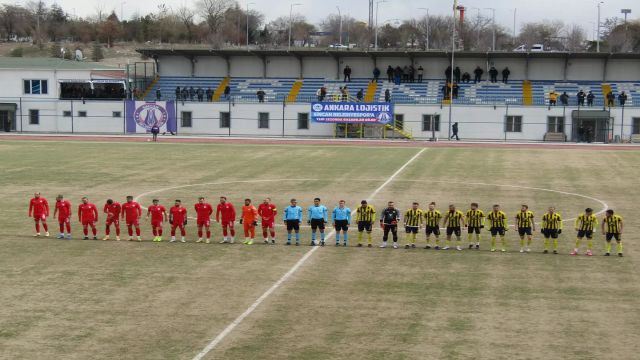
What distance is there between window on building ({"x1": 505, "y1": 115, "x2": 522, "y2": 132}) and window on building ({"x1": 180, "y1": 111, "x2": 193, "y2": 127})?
94.6ft

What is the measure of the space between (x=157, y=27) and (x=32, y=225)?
144m

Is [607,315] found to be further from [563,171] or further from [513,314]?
[563,171]

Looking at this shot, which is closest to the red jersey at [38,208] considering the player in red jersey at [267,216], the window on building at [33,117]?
the player in red jersey at [267,216]

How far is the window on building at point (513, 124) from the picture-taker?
75562mm

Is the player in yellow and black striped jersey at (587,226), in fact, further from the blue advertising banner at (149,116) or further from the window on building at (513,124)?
the blue advertising banner at (149,116)

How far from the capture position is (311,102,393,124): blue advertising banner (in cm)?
7506

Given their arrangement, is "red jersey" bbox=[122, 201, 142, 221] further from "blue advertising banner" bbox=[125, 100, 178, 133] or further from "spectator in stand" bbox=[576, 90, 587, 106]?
"spectator in stand" bbox=[576, 90, 587, 106]

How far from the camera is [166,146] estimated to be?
63.1 meters

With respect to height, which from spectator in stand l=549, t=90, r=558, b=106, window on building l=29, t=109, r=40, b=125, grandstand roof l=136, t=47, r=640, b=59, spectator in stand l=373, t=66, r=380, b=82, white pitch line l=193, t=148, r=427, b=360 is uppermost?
grandstand roof l=136, t=47, r=640, b=59

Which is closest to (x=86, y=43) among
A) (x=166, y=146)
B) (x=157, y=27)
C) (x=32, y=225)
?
(x=157, y=27)

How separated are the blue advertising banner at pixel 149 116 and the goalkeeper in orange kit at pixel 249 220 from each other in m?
53.7

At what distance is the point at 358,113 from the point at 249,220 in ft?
163

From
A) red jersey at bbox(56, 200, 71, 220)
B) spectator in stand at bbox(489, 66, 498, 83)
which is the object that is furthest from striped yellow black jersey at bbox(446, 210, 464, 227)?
spectator in stand at bbox(489, 66, 498, 83)

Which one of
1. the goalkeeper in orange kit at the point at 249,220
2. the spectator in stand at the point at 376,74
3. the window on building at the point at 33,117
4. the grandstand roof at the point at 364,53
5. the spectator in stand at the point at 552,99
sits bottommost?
the goalkeeper in orange kit at the point at 249,220
